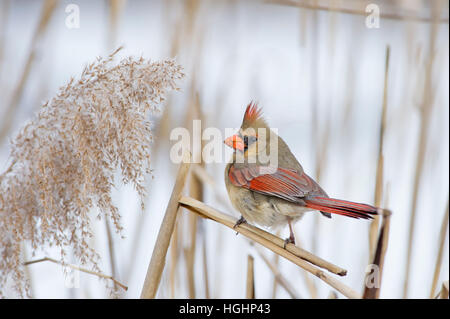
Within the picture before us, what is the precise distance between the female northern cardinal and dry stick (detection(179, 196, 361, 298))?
0.21ft

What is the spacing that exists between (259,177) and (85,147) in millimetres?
347

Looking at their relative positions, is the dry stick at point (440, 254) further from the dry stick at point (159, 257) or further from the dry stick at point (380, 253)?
the dry stick at point (159, 257)

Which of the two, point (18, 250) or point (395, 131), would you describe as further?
point (395, 131)

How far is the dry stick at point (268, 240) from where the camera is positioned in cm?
73

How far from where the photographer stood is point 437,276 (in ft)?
3.52

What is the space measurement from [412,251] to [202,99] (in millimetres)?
626

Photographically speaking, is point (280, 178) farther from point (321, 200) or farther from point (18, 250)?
point (18, 250)

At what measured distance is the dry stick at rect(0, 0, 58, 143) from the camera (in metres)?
1.06

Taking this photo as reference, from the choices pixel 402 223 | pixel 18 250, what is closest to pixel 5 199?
pixel 18 250

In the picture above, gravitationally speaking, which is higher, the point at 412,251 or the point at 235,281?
the point at 412,251

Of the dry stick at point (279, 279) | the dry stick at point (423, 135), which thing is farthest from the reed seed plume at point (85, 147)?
the dry stick at point (423, 135)

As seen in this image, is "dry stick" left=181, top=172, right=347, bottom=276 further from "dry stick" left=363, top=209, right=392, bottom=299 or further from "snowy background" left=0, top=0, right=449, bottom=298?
"snowy background" left=0, top=0, right=449, bottom=298

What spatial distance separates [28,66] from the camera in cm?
107

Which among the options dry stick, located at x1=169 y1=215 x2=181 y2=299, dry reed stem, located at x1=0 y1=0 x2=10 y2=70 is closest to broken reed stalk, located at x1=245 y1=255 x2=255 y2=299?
dry stick, located at x1=169 y1=215 x2=181 y2=299
